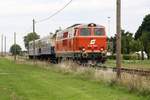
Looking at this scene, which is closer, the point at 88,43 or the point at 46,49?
the point at 88,43

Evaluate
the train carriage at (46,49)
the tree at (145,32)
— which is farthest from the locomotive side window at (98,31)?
the tree at (145,32)

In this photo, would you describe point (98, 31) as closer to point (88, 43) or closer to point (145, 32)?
point (88, 43)

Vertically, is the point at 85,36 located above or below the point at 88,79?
above

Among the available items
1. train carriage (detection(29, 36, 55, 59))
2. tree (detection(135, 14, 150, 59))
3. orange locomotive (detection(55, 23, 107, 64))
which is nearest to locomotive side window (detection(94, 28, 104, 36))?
orange locomotive (detection(55, 23, 107, 64))

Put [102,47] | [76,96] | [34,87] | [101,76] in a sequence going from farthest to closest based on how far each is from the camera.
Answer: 1. [102,47]
2. [101,76]
3. [34,87]
4. [76,96]

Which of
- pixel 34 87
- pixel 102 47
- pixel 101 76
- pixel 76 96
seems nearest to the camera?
pixel 76 96

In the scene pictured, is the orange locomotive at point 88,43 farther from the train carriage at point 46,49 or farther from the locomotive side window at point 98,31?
the train carriage at point 46,49

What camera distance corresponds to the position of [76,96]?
20406 mm

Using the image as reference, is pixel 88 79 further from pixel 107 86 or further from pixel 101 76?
pixel 107 86

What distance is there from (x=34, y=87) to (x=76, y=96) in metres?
4.87

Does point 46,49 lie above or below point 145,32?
below

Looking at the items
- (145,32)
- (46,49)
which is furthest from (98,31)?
(145,32)

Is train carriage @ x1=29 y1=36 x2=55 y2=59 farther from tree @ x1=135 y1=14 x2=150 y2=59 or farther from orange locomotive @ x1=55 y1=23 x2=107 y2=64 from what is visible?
tree @ x1=135 y1=14 x2=150 y2=59

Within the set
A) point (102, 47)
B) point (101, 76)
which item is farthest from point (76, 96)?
point (102, 47)
